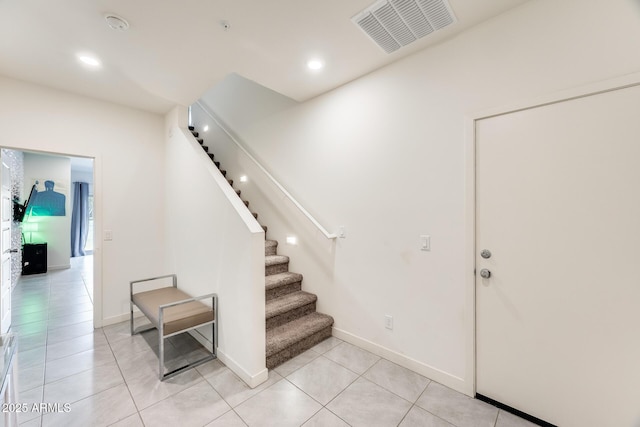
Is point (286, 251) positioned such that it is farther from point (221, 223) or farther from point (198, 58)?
point (198, 58)

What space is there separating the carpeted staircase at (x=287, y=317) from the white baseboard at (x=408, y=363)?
0.26 meters

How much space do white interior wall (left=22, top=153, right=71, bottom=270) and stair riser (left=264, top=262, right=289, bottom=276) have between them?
671cm

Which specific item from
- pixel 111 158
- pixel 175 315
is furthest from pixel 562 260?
pixel 111 158

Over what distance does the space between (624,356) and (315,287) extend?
237cm

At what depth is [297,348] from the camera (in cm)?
254

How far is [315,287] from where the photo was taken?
3055 millimetres

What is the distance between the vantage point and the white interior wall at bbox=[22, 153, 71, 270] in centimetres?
611

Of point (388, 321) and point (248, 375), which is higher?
point (388, 321)

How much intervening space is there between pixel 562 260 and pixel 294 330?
7.20 feet

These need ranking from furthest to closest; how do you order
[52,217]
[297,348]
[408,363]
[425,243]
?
[52,217] < [297,348] < [408,363] < [425,243]

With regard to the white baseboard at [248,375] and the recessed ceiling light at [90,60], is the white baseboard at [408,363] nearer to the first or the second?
the white baseboard at [248,375]

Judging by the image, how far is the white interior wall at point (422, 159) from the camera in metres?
1.60

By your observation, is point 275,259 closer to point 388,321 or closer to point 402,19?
point 388,321

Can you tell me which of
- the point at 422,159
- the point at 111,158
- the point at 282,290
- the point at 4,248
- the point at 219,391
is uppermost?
the point at 111,158
